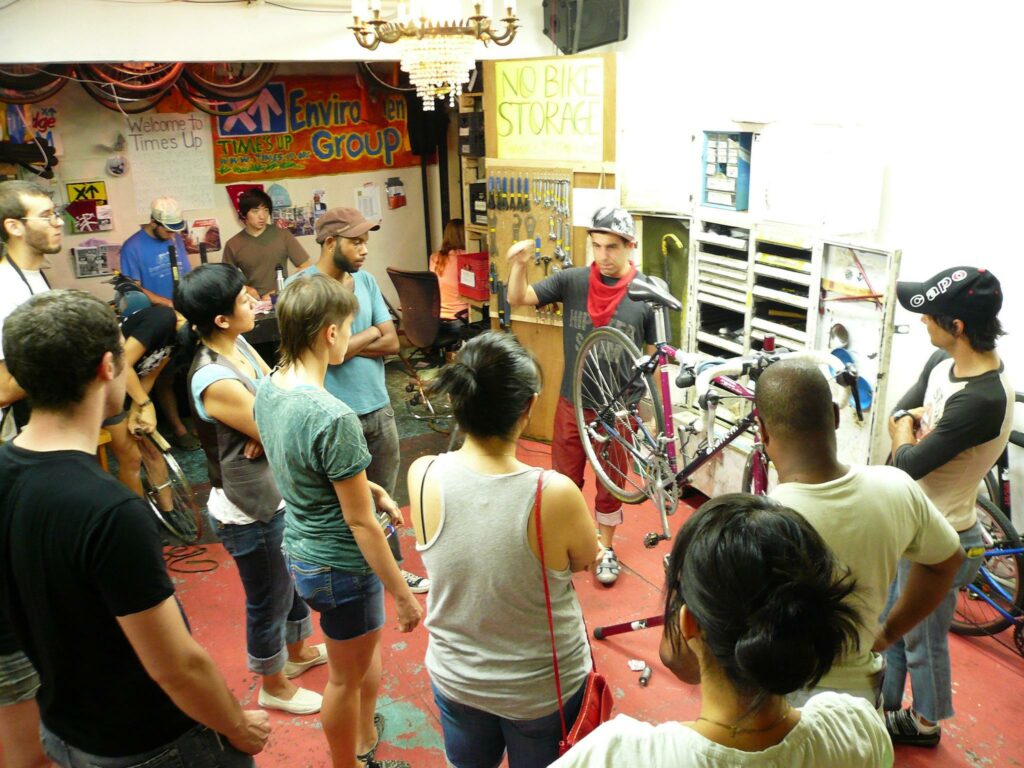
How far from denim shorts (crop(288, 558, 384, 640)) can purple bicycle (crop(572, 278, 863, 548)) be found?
132cm

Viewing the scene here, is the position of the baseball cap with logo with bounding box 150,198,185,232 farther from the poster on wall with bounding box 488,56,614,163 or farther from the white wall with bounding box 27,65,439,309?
the poster on wall with bounding box 488,56,614,163

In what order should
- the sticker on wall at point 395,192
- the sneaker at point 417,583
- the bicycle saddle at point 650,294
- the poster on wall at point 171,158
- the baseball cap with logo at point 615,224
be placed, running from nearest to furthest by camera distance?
the bicycle saddle at point 650,294
the baseball cap with logo at point 615,224
the sneaker at point 417,583
the poster on wall at point 171,158
the sticker on wall at point 395,192

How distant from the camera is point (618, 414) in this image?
340 cm

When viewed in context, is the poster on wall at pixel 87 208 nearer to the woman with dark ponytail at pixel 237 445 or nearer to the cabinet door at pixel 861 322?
the woman with dark ponytail at pixel 237 445

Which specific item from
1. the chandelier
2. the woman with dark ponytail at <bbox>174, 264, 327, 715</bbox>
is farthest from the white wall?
the woman with dark ponytail at <bbox>174, 264, 327, 715</bbox>

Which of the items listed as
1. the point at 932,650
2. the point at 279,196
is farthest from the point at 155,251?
the point at 932,650

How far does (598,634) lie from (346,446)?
1.76 meters

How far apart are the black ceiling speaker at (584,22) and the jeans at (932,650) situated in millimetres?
3763

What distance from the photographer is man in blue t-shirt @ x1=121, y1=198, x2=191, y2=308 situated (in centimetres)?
554

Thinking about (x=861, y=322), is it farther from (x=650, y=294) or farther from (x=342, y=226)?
(x=342, y=226)

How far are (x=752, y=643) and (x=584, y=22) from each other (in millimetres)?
4934

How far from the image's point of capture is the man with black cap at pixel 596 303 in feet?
11.2

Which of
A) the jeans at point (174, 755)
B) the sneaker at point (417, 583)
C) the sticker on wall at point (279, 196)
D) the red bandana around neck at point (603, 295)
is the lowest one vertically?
the sneaker at point (417, 583)

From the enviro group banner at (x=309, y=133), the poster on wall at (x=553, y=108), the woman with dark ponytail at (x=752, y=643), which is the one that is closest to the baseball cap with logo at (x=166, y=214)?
the enviro group banner at (x=309, y=133)
